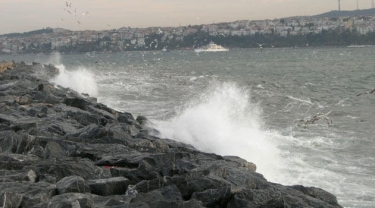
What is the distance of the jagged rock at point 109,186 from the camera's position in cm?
665

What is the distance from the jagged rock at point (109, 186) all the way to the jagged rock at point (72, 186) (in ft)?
0.53

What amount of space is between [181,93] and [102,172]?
71.6 feet

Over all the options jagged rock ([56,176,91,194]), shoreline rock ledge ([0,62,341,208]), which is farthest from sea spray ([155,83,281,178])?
jagged rock ([56,176,91,194])

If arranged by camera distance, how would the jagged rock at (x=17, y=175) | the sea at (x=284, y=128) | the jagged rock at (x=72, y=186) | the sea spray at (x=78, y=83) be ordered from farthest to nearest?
the sea spray at (x=78, y=83), the sea at (x=284, y=128), the jagged rock at (x=17, y=175), the jagged rock at (x=72, y=186)

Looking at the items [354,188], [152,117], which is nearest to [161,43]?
[152,117]

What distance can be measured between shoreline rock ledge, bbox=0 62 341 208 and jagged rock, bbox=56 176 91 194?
1cm

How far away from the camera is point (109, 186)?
22.1ft

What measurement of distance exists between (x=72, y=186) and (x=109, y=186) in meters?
0.55

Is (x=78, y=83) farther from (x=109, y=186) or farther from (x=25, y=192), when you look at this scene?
(x=25, y=192)

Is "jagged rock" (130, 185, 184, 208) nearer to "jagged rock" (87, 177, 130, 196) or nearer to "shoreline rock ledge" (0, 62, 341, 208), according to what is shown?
"shoreline rock ledge" (0, 62, 341, 208)

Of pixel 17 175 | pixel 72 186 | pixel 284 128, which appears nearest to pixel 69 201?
pixel 72 186

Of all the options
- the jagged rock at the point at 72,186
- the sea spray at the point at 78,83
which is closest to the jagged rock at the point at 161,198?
the jagged rock at the point at 72,186

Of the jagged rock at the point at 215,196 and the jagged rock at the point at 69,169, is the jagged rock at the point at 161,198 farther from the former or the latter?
the jagged rock at the point at 69,169

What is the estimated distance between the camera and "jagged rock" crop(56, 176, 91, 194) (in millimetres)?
6328
